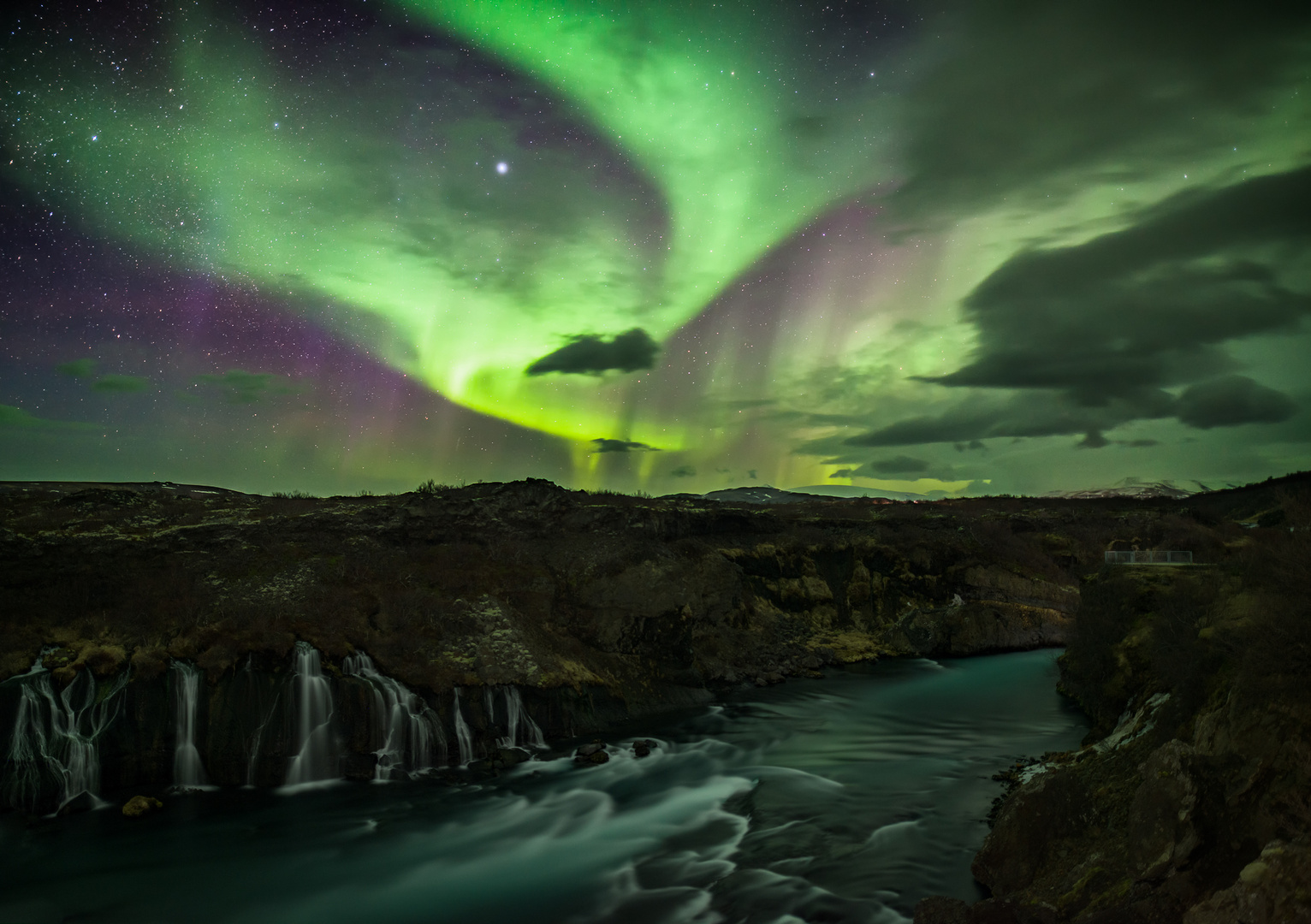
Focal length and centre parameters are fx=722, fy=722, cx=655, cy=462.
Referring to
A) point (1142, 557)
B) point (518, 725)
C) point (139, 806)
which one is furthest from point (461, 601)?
point (1142, 557)

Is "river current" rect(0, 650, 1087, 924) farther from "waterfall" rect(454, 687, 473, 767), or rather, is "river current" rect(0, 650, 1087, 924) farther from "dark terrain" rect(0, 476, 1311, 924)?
"dark terrain" rect(0, 476, 1311, 924)

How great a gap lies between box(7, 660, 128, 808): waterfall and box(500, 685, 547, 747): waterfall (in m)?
12.9

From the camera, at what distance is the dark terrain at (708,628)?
10.7 meters

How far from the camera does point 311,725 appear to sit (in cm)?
2489

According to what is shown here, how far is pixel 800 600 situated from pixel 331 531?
33.7 m

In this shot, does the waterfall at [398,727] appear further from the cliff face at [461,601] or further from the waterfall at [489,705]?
the waterfall at [489,705]

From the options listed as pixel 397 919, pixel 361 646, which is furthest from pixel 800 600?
pixel 397 919

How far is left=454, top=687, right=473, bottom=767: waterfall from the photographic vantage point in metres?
26.8

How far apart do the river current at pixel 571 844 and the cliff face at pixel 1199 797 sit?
2.99m

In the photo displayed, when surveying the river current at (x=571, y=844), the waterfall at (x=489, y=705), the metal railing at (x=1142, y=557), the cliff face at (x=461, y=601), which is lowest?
the river current at (x=571, y=844)

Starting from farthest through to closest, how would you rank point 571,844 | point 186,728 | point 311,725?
1. point 311,725
2. point 186,728
3. point 571,844

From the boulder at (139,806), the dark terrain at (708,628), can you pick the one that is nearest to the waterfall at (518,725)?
the dark terrain at (708,628)

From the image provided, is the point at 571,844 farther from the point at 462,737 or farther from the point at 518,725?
the point at 518,725

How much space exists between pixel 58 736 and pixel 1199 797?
28.7m
